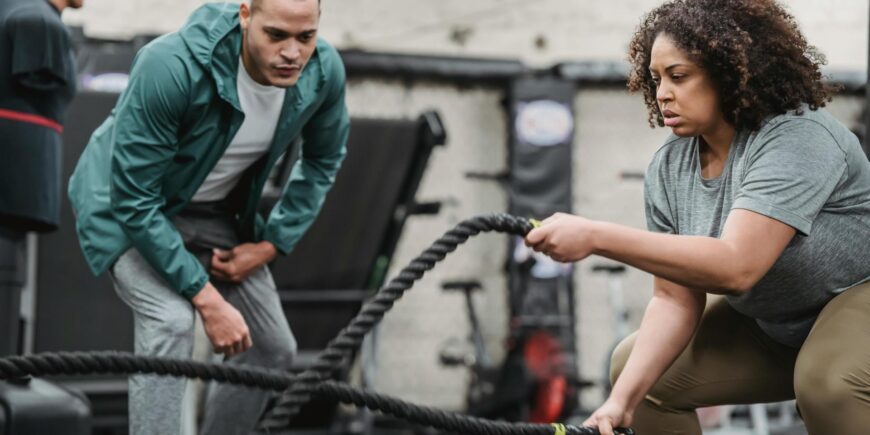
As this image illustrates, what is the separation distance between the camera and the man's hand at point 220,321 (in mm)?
2621

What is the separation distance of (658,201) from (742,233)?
41cm

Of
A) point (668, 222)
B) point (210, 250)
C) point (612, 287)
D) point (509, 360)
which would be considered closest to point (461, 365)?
point (509, 360)

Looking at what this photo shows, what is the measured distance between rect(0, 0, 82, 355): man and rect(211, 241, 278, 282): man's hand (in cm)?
70

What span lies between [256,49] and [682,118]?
1.06 metres

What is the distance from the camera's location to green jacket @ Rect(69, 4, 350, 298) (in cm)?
257

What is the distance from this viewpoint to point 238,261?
2.82 metres

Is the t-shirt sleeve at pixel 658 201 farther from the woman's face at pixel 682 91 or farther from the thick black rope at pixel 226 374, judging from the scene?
the thick black rope at pixel 226 374

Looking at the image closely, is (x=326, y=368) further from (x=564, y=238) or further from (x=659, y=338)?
(x=659, y=338)

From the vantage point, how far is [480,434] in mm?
1901

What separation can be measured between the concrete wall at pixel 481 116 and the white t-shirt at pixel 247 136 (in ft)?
12.3

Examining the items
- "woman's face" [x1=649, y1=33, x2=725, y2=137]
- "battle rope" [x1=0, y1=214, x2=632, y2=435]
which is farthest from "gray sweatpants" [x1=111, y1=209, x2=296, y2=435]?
"woman's face" [x1=649, y1=33, x2=725, y2=137]

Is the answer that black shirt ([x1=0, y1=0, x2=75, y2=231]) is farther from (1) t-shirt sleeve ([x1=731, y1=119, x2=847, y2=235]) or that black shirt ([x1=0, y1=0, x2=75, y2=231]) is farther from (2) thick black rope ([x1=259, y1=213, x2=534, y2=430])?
(1) t-shirt sleeve ([x1=731, y1=119, x2=847, y2=235])

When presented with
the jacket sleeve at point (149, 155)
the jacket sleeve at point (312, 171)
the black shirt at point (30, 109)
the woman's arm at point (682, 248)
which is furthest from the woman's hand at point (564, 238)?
the black shirt at point (30, 109)

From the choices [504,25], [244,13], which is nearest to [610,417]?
[244,13]
